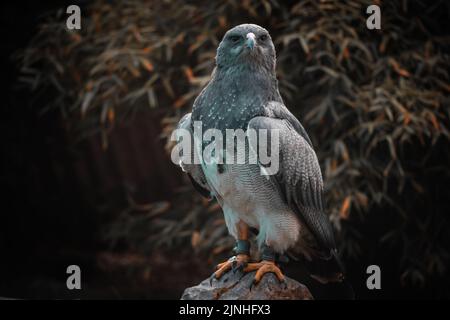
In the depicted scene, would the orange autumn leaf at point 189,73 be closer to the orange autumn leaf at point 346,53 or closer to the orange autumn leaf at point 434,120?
the orange autumn leaf at point 346,53

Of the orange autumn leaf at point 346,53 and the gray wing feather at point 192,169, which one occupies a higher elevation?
the orange autumn leaf at point 346,53

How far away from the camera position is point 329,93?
4.30m

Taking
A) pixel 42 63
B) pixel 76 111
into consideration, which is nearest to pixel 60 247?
pixel 76 111

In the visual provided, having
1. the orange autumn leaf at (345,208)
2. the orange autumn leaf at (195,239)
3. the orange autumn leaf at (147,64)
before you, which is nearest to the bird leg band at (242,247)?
the orange autumn leaf at (345,208)

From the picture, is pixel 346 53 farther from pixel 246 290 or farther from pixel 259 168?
pixel 246 290

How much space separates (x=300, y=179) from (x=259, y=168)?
0.78 ft

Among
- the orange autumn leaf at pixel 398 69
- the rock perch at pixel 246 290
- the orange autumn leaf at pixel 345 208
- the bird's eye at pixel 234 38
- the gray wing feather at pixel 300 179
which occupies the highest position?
the bird's eye at pixel 234 38

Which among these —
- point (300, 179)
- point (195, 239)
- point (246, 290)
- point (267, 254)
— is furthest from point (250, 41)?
point (195, 239)

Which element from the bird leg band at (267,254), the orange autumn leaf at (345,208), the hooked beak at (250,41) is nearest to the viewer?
the hooked beak at (250,41)

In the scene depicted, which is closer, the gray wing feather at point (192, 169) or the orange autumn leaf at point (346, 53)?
the gray wing feather at point (192, 169)

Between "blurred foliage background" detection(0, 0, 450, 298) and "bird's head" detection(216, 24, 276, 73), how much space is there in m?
1.36

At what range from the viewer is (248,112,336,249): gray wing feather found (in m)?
2.78

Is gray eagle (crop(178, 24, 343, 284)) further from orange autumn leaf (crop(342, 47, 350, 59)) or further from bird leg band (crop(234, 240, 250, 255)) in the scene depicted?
orange autumn leaf (crop(342, 47, 350, 59))

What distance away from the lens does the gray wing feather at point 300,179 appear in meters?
2.78
